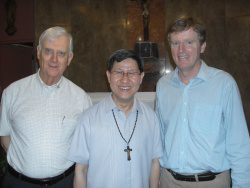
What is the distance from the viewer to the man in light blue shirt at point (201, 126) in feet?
4.82

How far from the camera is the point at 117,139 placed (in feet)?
4.82

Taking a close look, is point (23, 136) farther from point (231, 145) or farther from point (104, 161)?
point (231, 145)

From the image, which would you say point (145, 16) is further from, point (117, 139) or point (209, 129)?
point (117, 139)

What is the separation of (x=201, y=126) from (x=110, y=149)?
656 mm

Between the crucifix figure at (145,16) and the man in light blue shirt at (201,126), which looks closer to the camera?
the man in light blue shirt at (201,126)

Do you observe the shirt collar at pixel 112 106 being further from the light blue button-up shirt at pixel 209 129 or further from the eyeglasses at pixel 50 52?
the eyeglasses at pixel 50 52

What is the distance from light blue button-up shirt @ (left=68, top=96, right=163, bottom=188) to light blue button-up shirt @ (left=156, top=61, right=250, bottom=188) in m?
0.24

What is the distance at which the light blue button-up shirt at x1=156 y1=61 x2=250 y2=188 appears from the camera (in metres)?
1.46

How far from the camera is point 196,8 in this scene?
21.8 ft

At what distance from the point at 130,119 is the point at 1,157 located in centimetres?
251

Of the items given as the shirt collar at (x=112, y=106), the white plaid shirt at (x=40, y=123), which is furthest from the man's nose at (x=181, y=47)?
the white plaid shirt at (x=40, y=123)

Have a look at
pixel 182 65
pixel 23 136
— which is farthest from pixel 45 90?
pixel 182 65

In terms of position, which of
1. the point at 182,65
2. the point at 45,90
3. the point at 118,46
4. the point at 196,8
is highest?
the point at 196,8

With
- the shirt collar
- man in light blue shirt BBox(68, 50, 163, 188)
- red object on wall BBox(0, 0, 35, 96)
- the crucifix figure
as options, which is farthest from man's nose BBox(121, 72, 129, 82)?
red object on wall BBox(0, 0, 35, 96)
